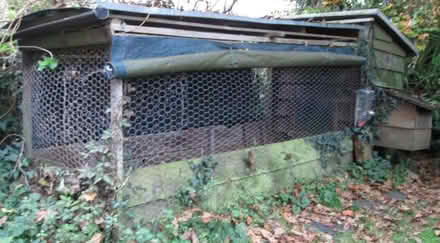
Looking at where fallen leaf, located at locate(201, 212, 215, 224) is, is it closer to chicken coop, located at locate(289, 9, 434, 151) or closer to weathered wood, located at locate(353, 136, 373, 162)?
weathered wood, located at locate(353, 136, 373, 162)

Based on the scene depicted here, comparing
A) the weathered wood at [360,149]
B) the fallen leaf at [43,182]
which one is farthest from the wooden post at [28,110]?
the weathered wood at [360,149]

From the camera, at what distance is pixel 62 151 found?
3516 mm

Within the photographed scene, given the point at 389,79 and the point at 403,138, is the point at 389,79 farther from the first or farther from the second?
the point at 403,138

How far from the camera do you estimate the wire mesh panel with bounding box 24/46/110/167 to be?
3.23 meters

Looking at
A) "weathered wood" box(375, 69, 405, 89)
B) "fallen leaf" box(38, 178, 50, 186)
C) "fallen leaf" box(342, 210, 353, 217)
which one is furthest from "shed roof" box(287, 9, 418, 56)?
"fallen leaf" box(38, 178, 50, 186)

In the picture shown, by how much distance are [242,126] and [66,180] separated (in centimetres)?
251

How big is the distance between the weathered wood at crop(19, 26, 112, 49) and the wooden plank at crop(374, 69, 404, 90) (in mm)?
3971

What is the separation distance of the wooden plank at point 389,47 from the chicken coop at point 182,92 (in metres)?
0.37

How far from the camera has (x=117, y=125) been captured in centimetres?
280

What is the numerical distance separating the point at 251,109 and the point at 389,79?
253 centimetres

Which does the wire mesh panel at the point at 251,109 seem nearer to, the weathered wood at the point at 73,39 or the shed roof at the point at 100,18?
the shed roof at the point at 100,18

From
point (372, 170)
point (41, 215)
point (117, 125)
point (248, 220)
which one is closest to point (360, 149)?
point (372, 170)

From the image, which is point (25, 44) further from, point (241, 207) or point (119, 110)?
point (241, 207)

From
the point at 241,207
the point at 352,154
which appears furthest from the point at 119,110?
the point at 352,154
